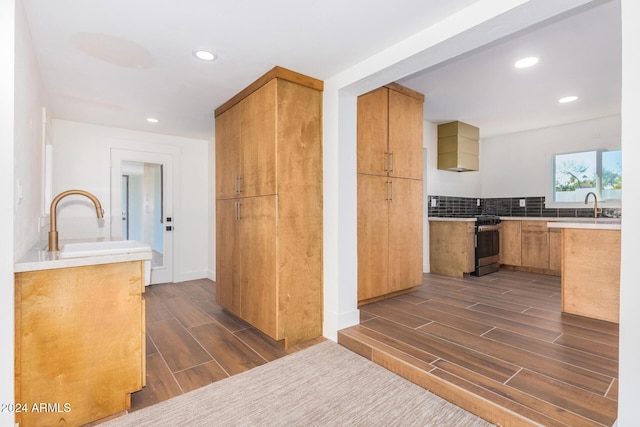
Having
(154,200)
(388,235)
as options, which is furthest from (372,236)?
(154,200)

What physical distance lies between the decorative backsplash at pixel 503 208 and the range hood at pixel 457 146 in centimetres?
59

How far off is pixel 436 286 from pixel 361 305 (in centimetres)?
129

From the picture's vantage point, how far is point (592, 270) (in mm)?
2709

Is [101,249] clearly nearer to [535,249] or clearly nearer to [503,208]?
[535,249]

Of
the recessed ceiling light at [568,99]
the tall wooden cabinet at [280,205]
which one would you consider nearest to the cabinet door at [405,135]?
the tall wooden cabinet at [280,205]

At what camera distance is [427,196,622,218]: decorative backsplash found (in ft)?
15.7

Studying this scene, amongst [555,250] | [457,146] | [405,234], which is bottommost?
[555,250]

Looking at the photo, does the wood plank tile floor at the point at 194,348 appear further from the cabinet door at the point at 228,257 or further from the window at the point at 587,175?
the window at the point at 587,175

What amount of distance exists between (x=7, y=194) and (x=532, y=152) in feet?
21.0

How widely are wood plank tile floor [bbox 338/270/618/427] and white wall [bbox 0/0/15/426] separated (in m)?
1.98

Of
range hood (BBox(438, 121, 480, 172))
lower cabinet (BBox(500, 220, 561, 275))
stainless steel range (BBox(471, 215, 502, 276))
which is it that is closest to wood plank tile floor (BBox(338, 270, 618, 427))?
stainless steel range (BBox(471, 215, 502, 276))

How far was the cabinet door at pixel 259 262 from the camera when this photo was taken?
250 cm

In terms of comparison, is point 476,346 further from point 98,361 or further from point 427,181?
point 427,181

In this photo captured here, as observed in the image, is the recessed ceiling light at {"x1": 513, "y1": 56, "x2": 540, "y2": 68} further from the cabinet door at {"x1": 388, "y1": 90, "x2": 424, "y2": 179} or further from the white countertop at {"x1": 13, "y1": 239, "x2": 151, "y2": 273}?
the white countertop at {"x1": 13, "y1": 239, "x2": 151, "y2": 273}
